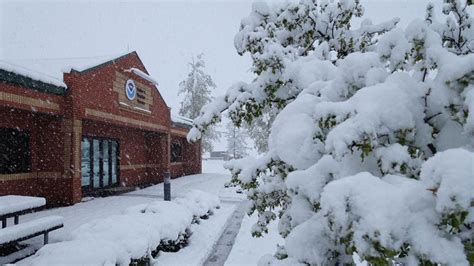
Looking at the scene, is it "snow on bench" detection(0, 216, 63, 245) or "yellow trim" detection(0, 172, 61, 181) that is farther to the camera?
"yellow trim" detection(0, 172, 61, 181)

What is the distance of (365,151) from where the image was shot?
5.86ft

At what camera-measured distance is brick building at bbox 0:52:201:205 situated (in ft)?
34.3

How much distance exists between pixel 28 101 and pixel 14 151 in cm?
190

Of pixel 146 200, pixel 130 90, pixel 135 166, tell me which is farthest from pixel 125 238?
pixel 135 166

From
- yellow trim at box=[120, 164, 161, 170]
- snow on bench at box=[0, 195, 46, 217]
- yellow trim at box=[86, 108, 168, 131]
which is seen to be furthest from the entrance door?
snow on bench at box=[0, 195, 46, 217]

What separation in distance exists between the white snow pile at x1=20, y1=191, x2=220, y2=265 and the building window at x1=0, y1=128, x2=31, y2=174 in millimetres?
5402

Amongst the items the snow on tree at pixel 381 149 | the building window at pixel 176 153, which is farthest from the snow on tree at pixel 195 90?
the snow on tree at pixel 381 149

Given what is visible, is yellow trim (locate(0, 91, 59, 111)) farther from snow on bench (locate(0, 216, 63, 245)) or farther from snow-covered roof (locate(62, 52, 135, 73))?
snow on bench (locate(0, 216, 63, 245))

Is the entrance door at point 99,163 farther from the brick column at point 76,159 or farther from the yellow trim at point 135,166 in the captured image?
the brick column at point 76,159

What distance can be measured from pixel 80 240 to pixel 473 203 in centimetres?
525

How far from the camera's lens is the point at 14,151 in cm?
1088

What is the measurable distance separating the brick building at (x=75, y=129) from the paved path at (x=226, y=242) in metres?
5.80

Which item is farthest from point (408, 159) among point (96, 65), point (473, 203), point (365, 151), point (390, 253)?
point (96, 65)

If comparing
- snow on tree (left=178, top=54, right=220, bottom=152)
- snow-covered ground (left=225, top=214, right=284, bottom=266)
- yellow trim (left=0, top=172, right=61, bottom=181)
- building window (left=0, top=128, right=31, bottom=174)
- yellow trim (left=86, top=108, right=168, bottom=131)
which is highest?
snow on tree (left=178, top=54, right=220, bottom=152)
